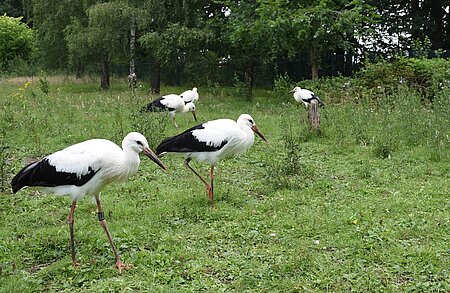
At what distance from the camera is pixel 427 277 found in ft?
14.2

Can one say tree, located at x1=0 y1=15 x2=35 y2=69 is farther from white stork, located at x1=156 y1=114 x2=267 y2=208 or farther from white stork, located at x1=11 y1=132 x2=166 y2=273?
white stork, located at x1=11 y1=132 x2=166 y2=273

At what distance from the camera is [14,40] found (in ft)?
89.2

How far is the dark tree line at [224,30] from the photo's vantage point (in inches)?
667

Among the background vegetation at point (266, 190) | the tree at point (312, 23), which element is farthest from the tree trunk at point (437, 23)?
the background vegetation at point (266, 190)

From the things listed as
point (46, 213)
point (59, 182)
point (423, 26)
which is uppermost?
point (423, 26)

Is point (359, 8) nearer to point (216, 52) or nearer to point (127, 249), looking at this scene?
point (216, 52)

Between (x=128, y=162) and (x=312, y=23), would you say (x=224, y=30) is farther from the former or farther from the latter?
(x=128, y=162)

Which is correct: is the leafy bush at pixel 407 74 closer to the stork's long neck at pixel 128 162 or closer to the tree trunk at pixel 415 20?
the tree trunk at pixel 415 20

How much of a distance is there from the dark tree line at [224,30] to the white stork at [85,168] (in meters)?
12.1

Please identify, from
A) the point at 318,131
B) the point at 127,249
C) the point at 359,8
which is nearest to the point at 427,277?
the point at 127,249

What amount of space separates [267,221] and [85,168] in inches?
82.2

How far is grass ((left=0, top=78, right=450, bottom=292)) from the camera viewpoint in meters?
4.43

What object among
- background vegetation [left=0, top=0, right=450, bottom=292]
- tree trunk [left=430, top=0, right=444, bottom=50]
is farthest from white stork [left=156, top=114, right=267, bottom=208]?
tree trunk [left=430, top=0, right=444, bottom=50]

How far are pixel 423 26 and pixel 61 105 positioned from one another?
1599 cm
